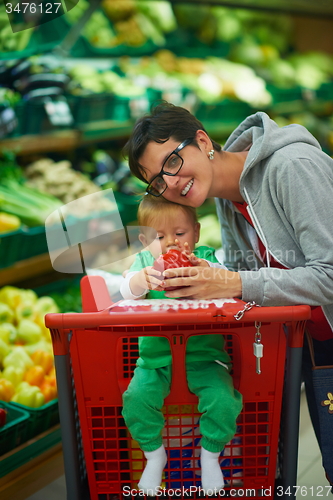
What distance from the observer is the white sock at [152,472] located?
55.8 inches

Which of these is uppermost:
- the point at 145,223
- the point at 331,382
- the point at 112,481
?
the point at 145,223

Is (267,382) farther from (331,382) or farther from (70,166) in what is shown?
(70,166)

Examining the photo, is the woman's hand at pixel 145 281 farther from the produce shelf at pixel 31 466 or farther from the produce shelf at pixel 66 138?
the produce shelf at pixel 66 138

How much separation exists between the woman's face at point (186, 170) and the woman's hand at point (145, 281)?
0.35 metres

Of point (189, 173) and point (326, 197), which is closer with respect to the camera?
point (326, 197)

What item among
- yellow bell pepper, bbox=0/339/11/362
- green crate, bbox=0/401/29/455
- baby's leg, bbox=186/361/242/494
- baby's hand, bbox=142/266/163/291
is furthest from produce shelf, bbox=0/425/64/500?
baby's hand, bbox=142/266/163/291

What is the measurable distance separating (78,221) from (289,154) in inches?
27.7

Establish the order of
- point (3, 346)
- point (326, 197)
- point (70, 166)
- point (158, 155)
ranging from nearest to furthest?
point (326, 197)
point (158, 155)
point (3, 346)
point (70, 166)

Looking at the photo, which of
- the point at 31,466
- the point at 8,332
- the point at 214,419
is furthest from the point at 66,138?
the point at 214,419

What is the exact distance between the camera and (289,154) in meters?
1.62

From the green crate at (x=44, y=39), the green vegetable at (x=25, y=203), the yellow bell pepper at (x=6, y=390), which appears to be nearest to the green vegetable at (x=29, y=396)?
the yellow bell pepper at (x=6, y=390)

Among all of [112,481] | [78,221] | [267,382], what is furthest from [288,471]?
[78,221]

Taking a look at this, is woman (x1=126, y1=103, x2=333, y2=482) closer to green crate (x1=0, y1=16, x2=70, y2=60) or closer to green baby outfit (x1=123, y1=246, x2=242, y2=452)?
green baby outfit (x1=123, y1=246, x2=242, y2=452)

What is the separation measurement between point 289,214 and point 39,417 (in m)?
1.45
